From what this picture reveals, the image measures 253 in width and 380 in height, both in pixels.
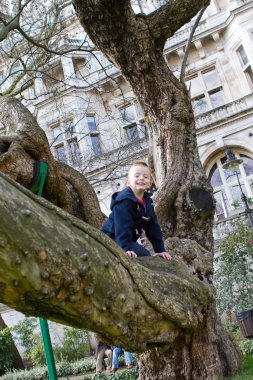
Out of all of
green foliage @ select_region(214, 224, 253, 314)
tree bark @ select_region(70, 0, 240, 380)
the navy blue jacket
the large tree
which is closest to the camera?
the large tree

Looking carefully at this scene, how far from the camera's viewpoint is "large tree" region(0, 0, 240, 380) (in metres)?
1.59

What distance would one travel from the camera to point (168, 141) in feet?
15.2

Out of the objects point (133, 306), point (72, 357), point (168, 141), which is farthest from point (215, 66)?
point (133, 306)

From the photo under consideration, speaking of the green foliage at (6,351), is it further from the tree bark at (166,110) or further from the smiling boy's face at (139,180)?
the smiling boy's face at (139,180)

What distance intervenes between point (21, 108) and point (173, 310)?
8.37 feet

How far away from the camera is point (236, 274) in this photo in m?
11.3

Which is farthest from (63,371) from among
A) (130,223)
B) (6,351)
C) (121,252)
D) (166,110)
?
(121,252)

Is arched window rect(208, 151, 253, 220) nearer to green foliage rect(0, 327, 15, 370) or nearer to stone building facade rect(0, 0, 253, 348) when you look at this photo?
stone building facade rect(0, 0, 253, 348)

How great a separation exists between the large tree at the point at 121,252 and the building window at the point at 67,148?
11222 millimetres

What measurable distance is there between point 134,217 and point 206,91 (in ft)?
58.3

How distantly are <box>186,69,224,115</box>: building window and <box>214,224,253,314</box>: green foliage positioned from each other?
9.53 meters

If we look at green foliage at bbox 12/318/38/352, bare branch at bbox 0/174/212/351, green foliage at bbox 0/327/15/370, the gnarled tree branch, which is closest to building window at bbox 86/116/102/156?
green foliage at bbox 12/318/38/352

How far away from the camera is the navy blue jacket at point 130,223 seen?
3.17 metres

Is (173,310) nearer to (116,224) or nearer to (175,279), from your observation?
(175,279)
